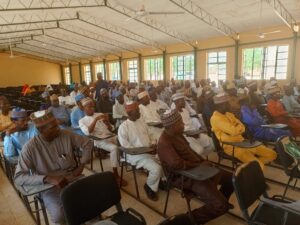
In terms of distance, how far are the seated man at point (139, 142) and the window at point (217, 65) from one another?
10.7m

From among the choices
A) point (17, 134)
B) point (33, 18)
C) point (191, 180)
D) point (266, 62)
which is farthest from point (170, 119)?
point (266, 62)

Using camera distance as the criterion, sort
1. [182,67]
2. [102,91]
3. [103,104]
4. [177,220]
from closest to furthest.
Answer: [177,220], [103,104], [102,91], [182,67]

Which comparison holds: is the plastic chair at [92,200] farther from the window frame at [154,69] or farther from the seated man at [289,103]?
the window frame at [154,69]

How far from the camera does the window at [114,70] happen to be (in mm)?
20911

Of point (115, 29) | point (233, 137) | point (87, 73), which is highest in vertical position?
point (115, 29)

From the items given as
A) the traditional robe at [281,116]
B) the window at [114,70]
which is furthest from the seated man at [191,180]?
the window at [114,70]

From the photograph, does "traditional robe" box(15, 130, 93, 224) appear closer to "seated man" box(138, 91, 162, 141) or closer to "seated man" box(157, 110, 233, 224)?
"seated man" box(157, 110, 233, 224)

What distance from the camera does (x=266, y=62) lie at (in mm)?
11797

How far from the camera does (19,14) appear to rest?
9.88m

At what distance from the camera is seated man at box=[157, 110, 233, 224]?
7.29 feet

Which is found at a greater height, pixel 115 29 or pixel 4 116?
pixel 115 29

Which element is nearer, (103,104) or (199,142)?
(199,142)

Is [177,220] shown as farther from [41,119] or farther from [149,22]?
[149,22]

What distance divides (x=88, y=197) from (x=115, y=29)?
40.2ft
